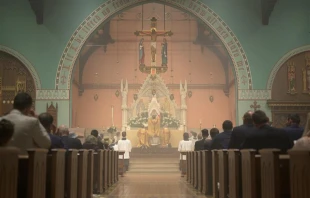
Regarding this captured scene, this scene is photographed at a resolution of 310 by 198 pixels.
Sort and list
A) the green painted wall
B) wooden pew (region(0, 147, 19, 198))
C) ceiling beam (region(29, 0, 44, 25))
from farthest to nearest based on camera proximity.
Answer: the green painted wall
ceiling beam (region(29, 0, 44, 25))
wooden pew (region(0, 147, 19, 198))

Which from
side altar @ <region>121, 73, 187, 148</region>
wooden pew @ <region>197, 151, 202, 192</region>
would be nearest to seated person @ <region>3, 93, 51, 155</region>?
wooden pew @ <region>197, 151, 202, 192</region>

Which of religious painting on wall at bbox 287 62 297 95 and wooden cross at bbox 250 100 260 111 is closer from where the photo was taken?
wooden cross at bbox 250 100 260 111

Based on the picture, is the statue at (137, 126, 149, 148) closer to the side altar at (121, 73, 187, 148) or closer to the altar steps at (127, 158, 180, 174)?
the side altar at (121, 73, 187, 148)

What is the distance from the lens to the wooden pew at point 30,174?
12.2 ft

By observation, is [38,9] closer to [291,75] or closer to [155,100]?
[155,100]

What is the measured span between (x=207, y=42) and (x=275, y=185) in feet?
69.8

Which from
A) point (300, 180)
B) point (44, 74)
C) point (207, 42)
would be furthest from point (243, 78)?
point (300, 180)

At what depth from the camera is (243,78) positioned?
15.9 metres

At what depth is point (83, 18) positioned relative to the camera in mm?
16094

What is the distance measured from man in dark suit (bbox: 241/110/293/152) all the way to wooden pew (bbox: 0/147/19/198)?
2.80 m

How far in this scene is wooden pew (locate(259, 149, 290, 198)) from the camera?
3.60m

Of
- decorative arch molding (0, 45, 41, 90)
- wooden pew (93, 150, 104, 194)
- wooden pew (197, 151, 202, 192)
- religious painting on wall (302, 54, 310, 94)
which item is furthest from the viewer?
religious painting on wall (302, 54, 310, 94)

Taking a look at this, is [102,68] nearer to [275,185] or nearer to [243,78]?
[243,78]

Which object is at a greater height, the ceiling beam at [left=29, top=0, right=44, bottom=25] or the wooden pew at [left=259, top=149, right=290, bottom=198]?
the ceiling beam at [left=29, top=0, right=44, bottom=25]
